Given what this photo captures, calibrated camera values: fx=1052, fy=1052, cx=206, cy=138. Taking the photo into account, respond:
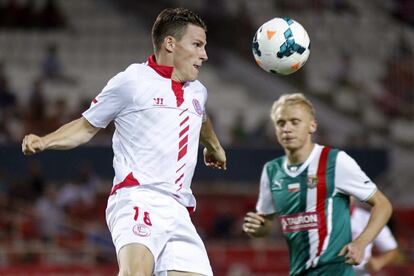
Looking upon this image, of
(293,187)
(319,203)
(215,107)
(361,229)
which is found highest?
(215,107)

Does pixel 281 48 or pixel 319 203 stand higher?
pixel 281 48

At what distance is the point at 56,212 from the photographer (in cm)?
1416

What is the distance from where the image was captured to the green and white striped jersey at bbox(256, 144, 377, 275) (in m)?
6.93

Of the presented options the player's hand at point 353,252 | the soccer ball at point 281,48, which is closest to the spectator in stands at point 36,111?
the soccer ball at point 281,48

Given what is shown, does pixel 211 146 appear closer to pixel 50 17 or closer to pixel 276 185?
pixel 276 185

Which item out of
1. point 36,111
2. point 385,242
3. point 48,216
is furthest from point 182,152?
point 36,111

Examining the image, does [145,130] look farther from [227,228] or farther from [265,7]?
[265,7]

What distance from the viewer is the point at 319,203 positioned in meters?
6.99

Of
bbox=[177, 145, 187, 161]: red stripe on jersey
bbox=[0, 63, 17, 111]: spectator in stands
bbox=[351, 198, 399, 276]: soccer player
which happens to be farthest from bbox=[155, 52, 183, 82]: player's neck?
bbox=[0, 63, 17, 111]: spectator in stands

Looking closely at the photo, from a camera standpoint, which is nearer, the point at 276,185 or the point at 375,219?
the point at 375,219

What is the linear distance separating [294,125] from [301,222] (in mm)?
654

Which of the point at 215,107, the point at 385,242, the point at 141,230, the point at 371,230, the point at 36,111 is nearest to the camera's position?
the point at 141,230

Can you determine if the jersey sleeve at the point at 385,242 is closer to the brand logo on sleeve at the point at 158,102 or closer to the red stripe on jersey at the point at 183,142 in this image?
the red stripe on jersey at the point at 183,142

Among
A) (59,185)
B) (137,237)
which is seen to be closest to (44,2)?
(59,185)
